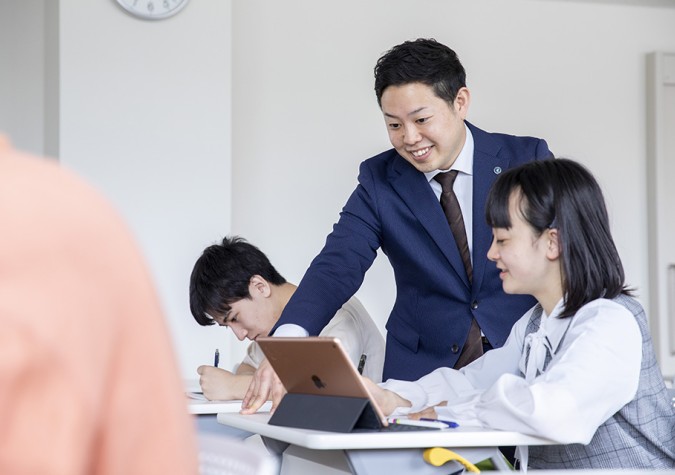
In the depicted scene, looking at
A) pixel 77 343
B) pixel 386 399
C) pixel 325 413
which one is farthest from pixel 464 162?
pixel 77 343

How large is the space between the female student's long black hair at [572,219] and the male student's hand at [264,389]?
0.57 metres

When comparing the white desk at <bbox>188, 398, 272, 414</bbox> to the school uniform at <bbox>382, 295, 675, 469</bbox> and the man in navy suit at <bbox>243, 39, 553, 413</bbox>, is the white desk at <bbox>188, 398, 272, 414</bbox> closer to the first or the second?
the man in navy suit at <bbox>243, 39, 553, 413</bbox>

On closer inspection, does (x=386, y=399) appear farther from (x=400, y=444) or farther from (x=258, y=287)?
(x=258, y=287)

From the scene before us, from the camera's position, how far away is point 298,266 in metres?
4.86

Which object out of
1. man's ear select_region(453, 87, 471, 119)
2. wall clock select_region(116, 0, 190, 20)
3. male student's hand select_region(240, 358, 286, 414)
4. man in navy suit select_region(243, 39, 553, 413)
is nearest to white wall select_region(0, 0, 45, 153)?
wall clock select_region(116, 0, 190, 20)

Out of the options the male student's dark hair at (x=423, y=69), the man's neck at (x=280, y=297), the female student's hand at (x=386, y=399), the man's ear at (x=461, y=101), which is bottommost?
the female student's hand at (x=386, y=399)

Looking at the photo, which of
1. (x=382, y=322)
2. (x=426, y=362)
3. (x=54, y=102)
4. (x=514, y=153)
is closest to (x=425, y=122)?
(x=514, y=153)

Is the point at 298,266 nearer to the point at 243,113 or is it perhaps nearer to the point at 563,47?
the point at 243,113

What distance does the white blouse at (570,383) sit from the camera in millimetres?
1687

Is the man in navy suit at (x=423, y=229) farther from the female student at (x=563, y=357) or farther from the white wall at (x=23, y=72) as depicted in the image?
the white wall at (x=23, y=72)

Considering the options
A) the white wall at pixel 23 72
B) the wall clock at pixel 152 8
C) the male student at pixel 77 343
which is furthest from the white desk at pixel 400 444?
the white wall at pixel 23 72

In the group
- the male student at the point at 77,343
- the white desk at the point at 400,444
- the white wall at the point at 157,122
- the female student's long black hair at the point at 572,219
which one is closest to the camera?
the male student at the point at 77,343

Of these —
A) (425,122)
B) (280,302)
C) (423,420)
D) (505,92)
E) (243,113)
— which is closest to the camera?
(423,420)

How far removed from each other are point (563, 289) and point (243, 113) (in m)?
3.03
